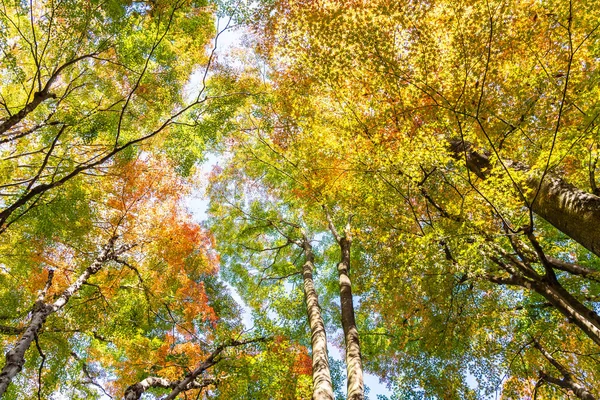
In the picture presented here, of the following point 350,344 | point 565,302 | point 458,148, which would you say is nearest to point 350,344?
point 350,344

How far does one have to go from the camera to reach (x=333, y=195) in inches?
302

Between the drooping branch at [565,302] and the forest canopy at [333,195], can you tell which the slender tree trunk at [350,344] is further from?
the drooping branch at [565,302]

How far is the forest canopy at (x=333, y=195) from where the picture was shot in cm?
469

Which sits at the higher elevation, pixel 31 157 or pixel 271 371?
pixel 31 157

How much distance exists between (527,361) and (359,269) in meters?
4.69

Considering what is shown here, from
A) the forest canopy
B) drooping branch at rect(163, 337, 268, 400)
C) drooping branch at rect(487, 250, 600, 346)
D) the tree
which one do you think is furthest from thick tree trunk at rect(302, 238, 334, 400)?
drooping branch at rect(487, 250, 600, 346)

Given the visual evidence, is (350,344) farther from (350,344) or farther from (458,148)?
(458,148)

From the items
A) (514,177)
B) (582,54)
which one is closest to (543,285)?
(514,177)

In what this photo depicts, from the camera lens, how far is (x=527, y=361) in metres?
7.97

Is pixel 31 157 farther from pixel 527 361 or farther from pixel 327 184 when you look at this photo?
pixel 527 361

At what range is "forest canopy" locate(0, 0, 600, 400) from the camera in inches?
185

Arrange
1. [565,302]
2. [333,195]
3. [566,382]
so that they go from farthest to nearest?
[333,195], [566,382], [565,302]

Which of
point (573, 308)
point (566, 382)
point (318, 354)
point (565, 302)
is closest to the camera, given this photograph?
point (573, 308)

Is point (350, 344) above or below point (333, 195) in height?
below
